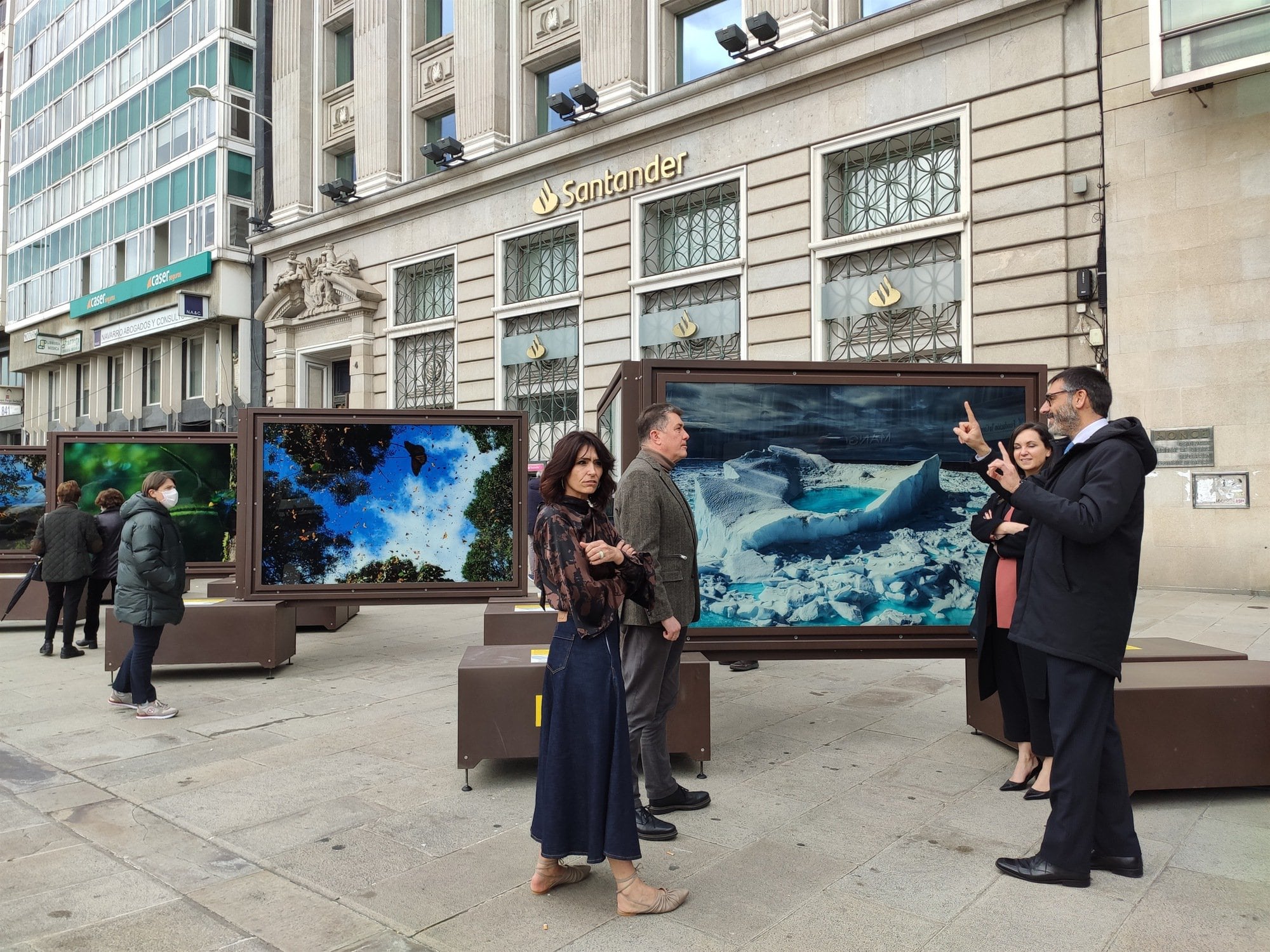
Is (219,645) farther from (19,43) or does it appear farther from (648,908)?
(19,43)

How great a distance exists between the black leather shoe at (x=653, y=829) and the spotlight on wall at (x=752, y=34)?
15166mm

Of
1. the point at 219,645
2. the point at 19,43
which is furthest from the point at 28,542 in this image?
the point at 19,43

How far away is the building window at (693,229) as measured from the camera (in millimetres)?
17844

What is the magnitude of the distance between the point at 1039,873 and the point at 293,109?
2880 centimetres

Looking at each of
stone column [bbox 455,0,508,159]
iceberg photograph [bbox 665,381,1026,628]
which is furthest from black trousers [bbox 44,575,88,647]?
stone column [bbox 455,0,508,159]

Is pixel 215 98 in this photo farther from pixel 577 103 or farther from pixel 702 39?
pixel 702 39

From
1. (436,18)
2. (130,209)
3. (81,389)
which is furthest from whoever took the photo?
(81,389)

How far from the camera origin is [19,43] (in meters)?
41.8

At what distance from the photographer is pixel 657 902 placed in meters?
3.54

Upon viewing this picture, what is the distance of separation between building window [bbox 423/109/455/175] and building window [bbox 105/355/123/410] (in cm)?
1787

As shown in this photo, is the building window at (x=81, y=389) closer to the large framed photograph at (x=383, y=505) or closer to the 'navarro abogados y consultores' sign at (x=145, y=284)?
the 'navarro abogados y consultores' sign at (x=145, y=284)

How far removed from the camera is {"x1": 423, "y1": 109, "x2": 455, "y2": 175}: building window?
24.2 m

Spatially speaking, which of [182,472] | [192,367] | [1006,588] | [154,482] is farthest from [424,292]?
A: [1006,588]

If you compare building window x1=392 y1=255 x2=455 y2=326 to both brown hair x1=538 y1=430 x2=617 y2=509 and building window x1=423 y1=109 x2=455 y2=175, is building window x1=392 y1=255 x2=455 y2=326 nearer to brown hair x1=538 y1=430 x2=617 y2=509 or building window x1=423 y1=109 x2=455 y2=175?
building window x1=423 y1=109 x2=455 y2=175
